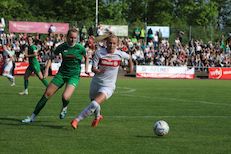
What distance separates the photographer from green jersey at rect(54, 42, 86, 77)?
43.5ft

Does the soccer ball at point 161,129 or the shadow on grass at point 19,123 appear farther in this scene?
the shadow on grass at point 19,123

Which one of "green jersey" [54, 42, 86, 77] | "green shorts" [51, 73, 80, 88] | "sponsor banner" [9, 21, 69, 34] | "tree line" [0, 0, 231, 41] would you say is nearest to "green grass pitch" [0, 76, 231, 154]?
"green shorts" [51, 73, 80, 88]

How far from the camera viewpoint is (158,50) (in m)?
47.6

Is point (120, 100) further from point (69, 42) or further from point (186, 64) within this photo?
point (186, 64)

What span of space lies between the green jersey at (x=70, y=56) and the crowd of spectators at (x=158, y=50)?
2845 centimetres

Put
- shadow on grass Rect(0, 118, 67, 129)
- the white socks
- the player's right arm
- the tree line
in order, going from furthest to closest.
A: the tree line
shadow on grass Rect(0, 118, 67, 129)
the player's right arm
the white socks

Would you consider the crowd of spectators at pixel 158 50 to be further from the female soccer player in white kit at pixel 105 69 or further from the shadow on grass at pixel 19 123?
the female soccer player in white kit at pixel 105 69

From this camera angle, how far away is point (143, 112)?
1593 cm

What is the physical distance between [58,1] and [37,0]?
3.82 meters

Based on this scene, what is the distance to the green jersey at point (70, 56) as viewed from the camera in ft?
43.5

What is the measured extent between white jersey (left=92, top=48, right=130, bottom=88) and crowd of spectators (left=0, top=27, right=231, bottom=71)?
97.4ft

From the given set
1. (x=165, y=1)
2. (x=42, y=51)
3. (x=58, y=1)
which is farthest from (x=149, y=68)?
(x=165, y=1)

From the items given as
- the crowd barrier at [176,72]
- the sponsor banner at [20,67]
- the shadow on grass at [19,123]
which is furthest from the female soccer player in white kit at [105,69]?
the crowd barrier at [176,72]

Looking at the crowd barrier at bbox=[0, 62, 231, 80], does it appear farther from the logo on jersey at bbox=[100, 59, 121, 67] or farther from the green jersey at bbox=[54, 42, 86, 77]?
the logo on jersey at bbox=[100, 59, 121, 67]
